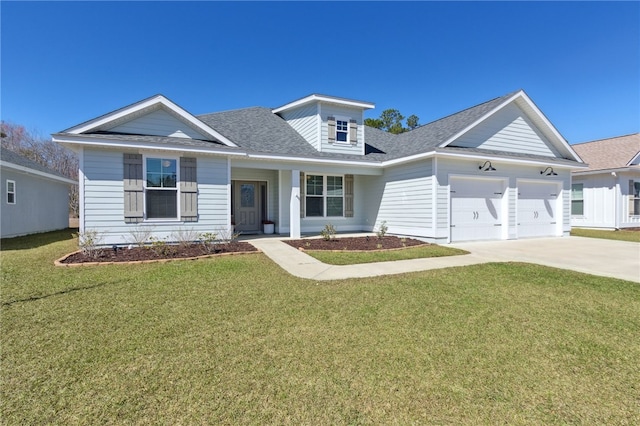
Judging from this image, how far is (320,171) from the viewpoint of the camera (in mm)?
11969

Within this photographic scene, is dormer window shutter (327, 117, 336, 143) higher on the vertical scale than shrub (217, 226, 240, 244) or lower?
higher

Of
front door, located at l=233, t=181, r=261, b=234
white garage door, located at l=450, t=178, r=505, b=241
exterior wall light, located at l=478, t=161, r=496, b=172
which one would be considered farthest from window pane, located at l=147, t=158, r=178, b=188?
exterior wall light, located at l=478, t=161, r=496, b=172

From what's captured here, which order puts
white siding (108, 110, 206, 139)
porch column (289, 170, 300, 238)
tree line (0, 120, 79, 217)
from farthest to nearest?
tree line (0, 120, 79, 217), porch column (289, 170, 300, 238), white siding (108, 110, 206, 139)

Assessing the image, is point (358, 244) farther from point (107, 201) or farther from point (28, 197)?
point (28, 197)

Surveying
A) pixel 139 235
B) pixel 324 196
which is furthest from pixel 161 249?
pixel 324 196

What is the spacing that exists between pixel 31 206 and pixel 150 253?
10189 mm

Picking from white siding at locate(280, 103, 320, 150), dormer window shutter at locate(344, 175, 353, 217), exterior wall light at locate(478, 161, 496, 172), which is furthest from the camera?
dormer window shutter at locate(344, 175, 353, 217)

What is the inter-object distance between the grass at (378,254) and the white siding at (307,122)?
569 cm

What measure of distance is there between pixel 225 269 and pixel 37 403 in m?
4.23

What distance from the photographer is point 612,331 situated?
3.58 m

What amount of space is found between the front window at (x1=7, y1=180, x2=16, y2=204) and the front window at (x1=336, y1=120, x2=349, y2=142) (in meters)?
13.2

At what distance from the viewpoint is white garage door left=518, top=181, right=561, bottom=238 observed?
11914 millimetres

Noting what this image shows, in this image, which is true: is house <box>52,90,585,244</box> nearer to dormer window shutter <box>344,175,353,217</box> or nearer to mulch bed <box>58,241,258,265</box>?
dormer window shutter <box>344,175,353,217</box>

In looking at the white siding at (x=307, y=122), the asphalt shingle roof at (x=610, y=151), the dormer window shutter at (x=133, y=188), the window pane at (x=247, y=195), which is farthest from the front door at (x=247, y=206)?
the asphalt shingle roof at (x=610, y=151)
